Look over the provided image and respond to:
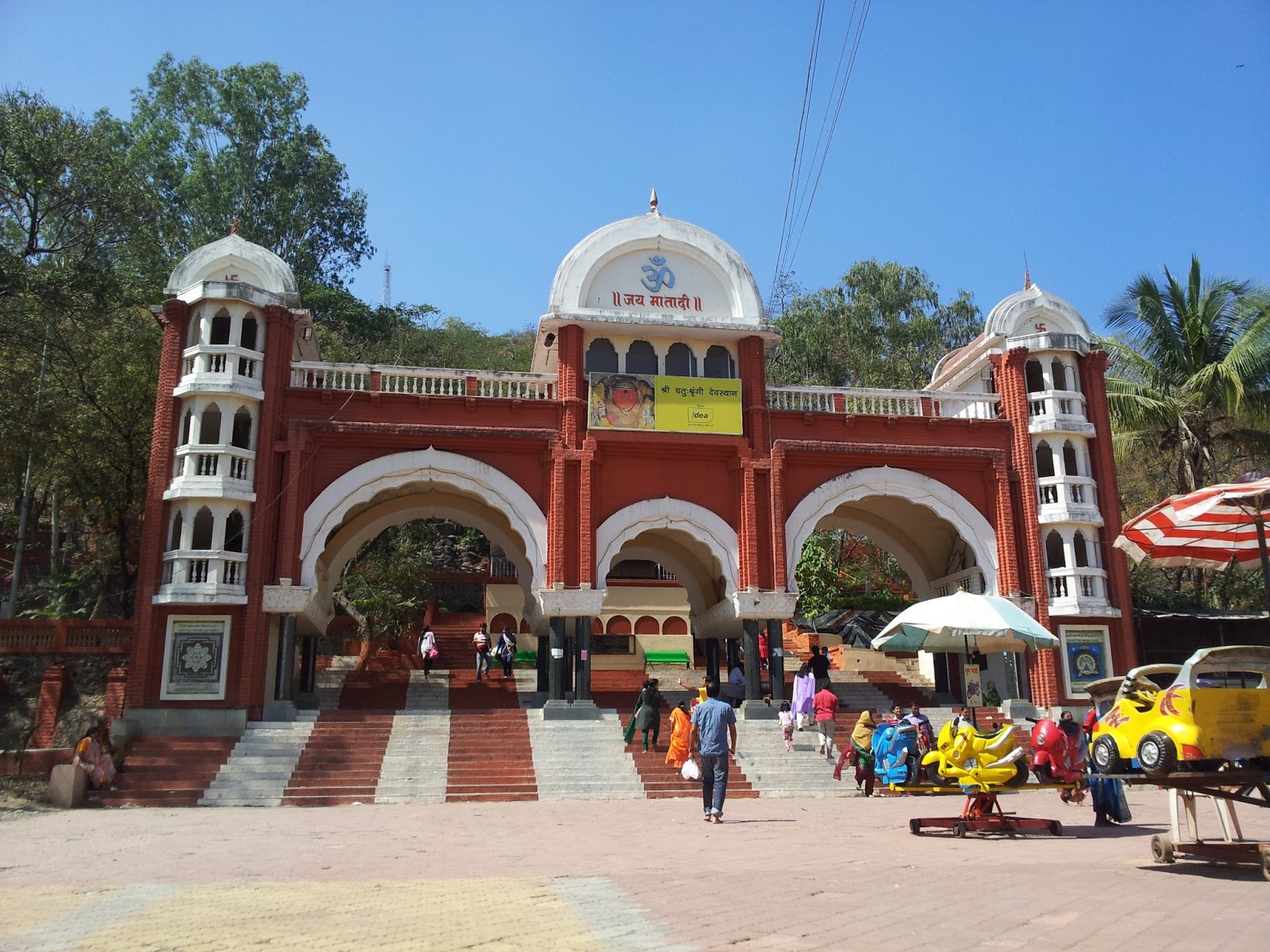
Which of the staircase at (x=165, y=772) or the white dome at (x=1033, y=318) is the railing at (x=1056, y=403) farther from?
the staircase at (x=165, y=772)

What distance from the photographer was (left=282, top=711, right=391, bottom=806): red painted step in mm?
15336

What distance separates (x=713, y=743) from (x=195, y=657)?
414 inches

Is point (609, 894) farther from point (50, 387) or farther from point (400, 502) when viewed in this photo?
point (50, 387)

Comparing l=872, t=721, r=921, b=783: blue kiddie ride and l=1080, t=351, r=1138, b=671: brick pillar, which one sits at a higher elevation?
l=1080, t=351, r=1138, b=671: brick pillar

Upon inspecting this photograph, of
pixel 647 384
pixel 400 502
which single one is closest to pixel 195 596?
pixel 400 502

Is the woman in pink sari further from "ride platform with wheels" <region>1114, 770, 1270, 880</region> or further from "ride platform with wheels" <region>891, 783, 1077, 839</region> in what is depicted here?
"ride platform with wheels" <region>1114, 770, 1270, 880</region>

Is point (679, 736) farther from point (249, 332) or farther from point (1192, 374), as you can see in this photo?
point (1192, 374)

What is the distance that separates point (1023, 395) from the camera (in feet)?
72.0

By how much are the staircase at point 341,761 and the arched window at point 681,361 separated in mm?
8625

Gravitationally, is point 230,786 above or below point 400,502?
below

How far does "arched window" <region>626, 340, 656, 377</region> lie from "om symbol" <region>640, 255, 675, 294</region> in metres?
1.17

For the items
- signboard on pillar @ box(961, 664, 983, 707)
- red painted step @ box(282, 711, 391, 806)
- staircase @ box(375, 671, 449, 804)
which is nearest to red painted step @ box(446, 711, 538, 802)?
staircase @ box(375, 671, 449, 804)

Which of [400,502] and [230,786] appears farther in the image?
[400,502]

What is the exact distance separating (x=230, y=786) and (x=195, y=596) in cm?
380
